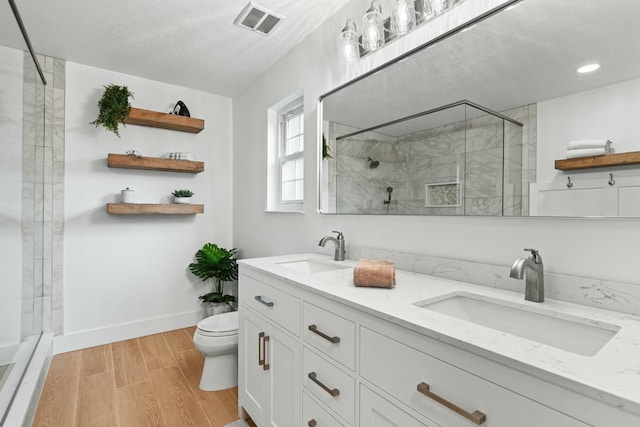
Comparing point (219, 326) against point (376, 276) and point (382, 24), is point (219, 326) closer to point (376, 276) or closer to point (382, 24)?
point (376, 276)

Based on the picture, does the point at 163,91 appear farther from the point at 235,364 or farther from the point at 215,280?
the point at 235,364

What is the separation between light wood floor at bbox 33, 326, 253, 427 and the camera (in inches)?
73.1

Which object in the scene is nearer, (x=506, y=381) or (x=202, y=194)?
(x=506, y=381)

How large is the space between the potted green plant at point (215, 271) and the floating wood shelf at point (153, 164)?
0.81 meters

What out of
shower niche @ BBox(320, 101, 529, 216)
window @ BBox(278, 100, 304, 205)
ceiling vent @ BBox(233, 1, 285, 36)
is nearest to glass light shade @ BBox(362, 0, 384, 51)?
shower niche @ BBox(320, 101, 529, 216)

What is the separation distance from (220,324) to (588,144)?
7.38 feet

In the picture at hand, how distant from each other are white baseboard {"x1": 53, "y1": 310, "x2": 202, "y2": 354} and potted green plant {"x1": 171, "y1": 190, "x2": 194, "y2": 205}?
3.82 ft

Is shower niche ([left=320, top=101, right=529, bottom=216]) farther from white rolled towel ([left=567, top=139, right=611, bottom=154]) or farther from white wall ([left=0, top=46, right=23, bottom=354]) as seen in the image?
white wall ([left=0, top=46, right=23, bottom=354])

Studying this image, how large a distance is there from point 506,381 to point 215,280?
3.19 m

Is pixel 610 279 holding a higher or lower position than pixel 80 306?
higher

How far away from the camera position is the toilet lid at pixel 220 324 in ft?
7.01

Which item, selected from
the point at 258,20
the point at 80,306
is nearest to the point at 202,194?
the point at 80,306

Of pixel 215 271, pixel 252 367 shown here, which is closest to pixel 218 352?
pixel 252 367

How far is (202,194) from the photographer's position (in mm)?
3430
